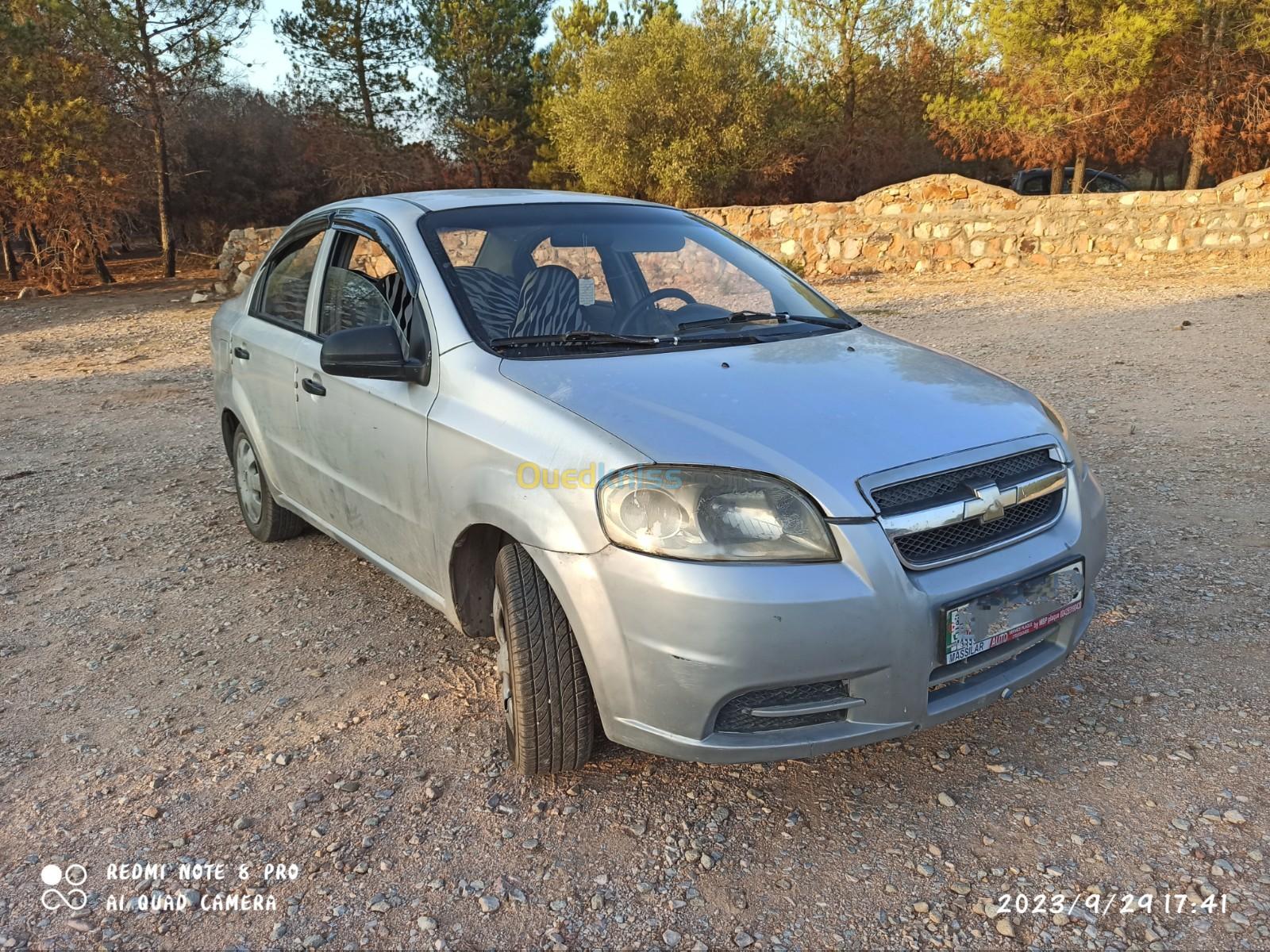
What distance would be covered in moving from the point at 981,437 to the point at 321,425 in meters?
2.28

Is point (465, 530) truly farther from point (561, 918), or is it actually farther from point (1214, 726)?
point (1214, 726)

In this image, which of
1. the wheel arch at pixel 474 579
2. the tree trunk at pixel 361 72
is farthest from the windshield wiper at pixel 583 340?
the tree trunk at pixel 361 72

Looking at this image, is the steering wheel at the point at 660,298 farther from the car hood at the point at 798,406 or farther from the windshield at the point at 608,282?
the car hood at the point at 798,406

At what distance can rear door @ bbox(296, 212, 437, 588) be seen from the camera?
2.87m

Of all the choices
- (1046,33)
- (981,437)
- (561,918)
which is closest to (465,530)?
(561,918)

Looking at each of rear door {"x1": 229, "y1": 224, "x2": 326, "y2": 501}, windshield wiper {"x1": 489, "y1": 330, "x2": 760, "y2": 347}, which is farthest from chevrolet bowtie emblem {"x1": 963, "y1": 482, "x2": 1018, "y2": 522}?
rear door {"x1": 229, "y1": 224, "x2": 326, "y2": 501}

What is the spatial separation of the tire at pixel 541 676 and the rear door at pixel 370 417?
20.6 inches

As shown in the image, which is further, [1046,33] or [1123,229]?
[1046,33]

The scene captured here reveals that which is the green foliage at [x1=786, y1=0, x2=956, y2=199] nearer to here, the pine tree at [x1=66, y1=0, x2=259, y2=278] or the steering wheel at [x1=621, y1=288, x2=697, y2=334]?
the pine tree at [x1=66, y1=0, x2=259, y2=278]

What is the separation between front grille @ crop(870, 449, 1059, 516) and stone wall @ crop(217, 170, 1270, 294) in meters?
13.7

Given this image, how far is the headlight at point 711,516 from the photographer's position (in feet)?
7.01

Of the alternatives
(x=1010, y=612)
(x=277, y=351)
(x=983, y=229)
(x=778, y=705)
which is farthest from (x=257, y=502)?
(x=983, y=229)

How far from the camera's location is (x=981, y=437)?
242 cm

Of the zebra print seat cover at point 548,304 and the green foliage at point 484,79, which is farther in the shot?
the green foliage at point 484,79
